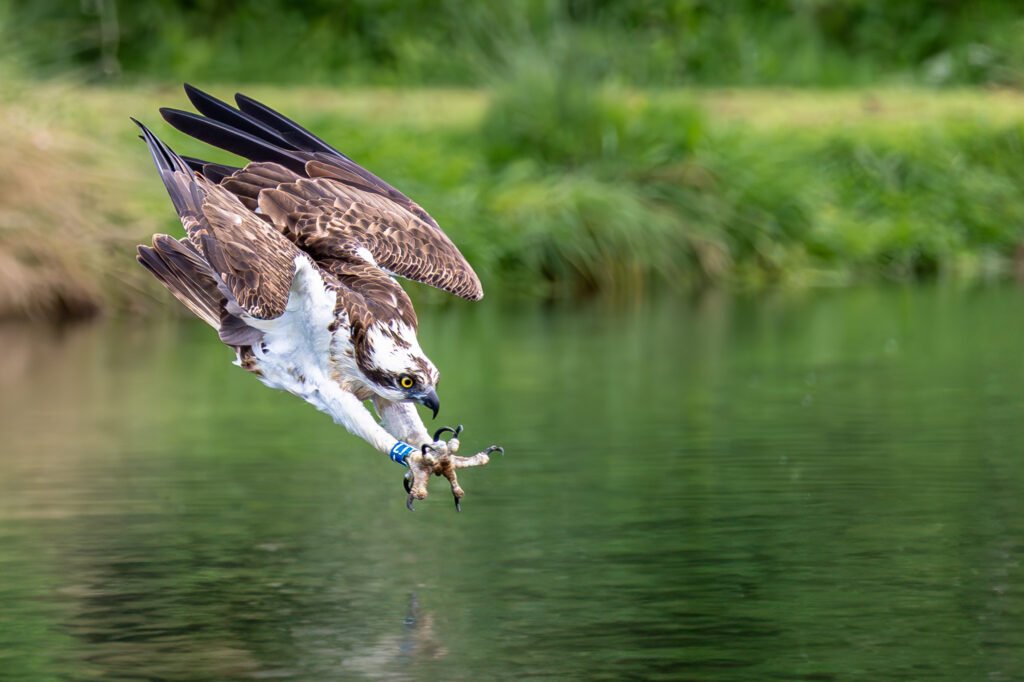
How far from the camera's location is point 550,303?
23.4m

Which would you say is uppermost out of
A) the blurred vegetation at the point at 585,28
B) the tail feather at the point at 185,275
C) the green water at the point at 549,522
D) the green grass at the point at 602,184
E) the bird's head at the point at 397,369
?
the blurred vegetation at the point at 585,28

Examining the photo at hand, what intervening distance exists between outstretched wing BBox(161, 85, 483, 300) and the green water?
130 centimetres

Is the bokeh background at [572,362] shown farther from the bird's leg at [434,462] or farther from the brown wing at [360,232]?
the brown wing at [360,232]

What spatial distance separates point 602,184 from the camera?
80.6 ft

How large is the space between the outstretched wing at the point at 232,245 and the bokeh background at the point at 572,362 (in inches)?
49.6

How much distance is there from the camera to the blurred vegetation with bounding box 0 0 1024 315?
22359 millimetres

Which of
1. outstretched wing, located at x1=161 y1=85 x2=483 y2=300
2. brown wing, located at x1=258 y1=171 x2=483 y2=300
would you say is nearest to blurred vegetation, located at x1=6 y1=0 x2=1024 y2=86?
outstretched wing, located at x1=161 y1=85 x2=483 y2=300

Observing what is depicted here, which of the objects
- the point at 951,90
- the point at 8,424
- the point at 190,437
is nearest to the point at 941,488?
the point at 190,437

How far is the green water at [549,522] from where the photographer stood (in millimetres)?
8789

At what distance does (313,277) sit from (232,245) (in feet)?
1.08

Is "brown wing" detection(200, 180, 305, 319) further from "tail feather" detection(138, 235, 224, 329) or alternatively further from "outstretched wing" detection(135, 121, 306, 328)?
"tail feather" detection(138, 235, 224, 329)

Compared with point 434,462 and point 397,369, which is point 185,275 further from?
point 434,462

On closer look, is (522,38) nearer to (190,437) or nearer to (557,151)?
(557,151)

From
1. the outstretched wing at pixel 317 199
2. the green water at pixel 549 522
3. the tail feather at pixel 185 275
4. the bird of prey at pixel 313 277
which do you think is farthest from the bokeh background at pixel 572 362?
the outstretched wing at pixel 317 199
